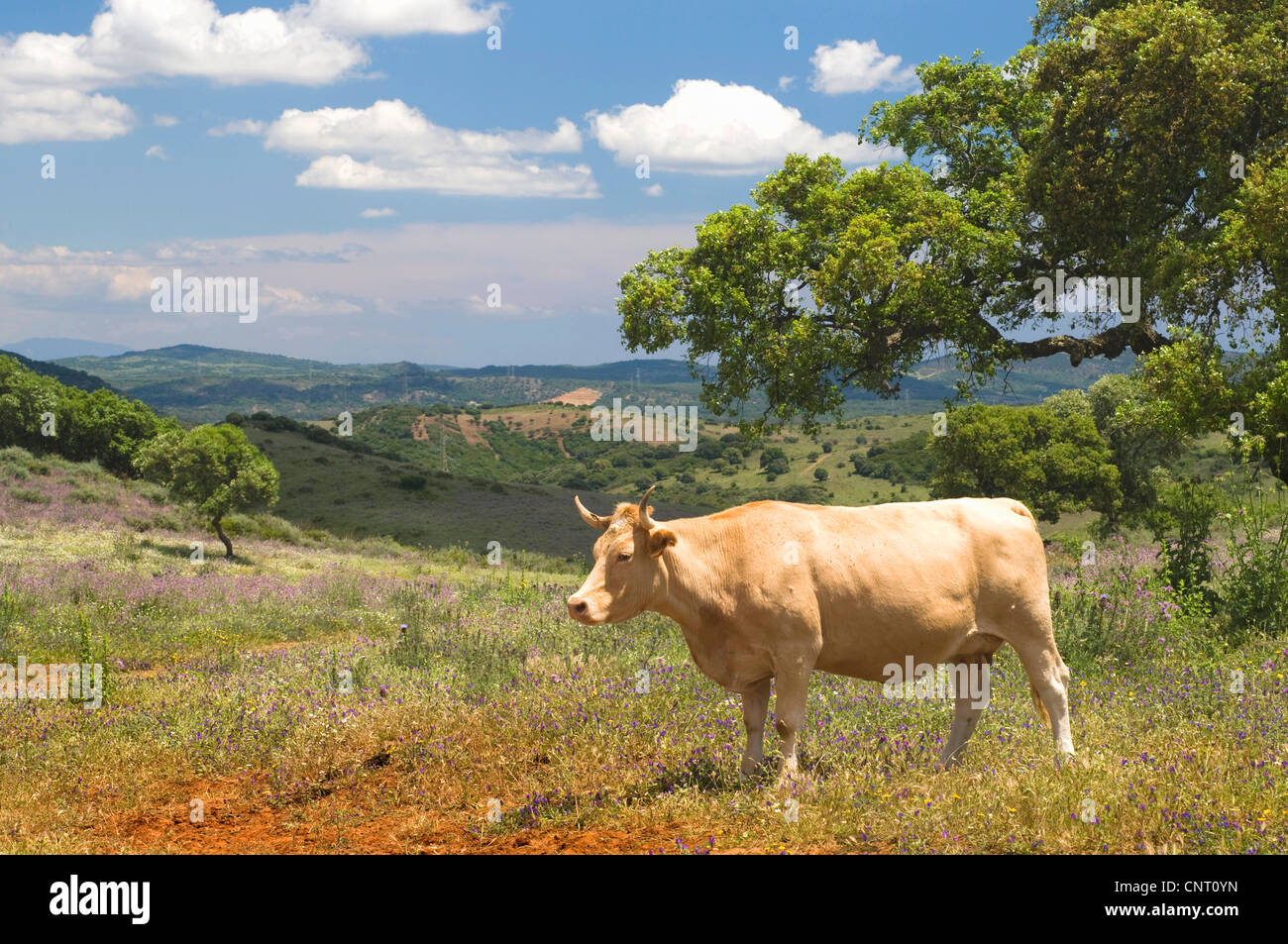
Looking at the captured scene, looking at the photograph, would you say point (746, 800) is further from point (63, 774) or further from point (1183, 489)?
point (1183, 489)

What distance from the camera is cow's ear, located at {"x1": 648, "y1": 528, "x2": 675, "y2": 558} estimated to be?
655 centimetres

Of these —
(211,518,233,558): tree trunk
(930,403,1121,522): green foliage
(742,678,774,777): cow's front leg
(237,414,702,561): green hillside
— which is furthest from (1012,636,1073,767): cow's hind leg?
(930,403,1121,522): green foliage

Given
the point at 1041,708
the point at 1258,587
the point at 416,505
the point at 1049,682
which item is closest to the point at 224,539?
the point at 416,505

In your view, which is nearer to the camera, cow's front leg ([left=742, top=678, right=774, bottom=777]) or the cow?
the cow

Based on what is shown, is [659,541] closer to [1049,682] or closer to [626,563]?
[626,563]

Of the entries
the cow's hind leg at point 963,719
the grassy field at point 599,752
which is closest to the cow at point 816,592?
the cow's hind leg at point 963,719

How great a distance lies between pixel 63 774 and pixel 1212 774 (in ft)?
28.2

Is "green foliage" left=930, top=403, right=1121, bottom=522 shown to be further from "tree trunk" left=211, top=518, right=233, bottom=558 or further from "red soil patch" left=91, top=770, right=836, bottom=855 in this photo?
"red soil patch" left=91, top=770, right=836, bottom=855

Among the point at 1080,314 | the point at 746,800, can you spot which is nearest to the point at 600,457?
the point at 1080,314

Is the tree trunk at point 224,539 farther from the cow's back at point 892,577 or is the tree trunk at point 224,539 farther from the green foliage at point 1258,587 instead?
the green foliage at point 1258,587

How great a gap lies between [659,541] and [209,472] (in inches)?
1023

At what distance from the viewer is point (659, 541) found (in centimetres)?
661
